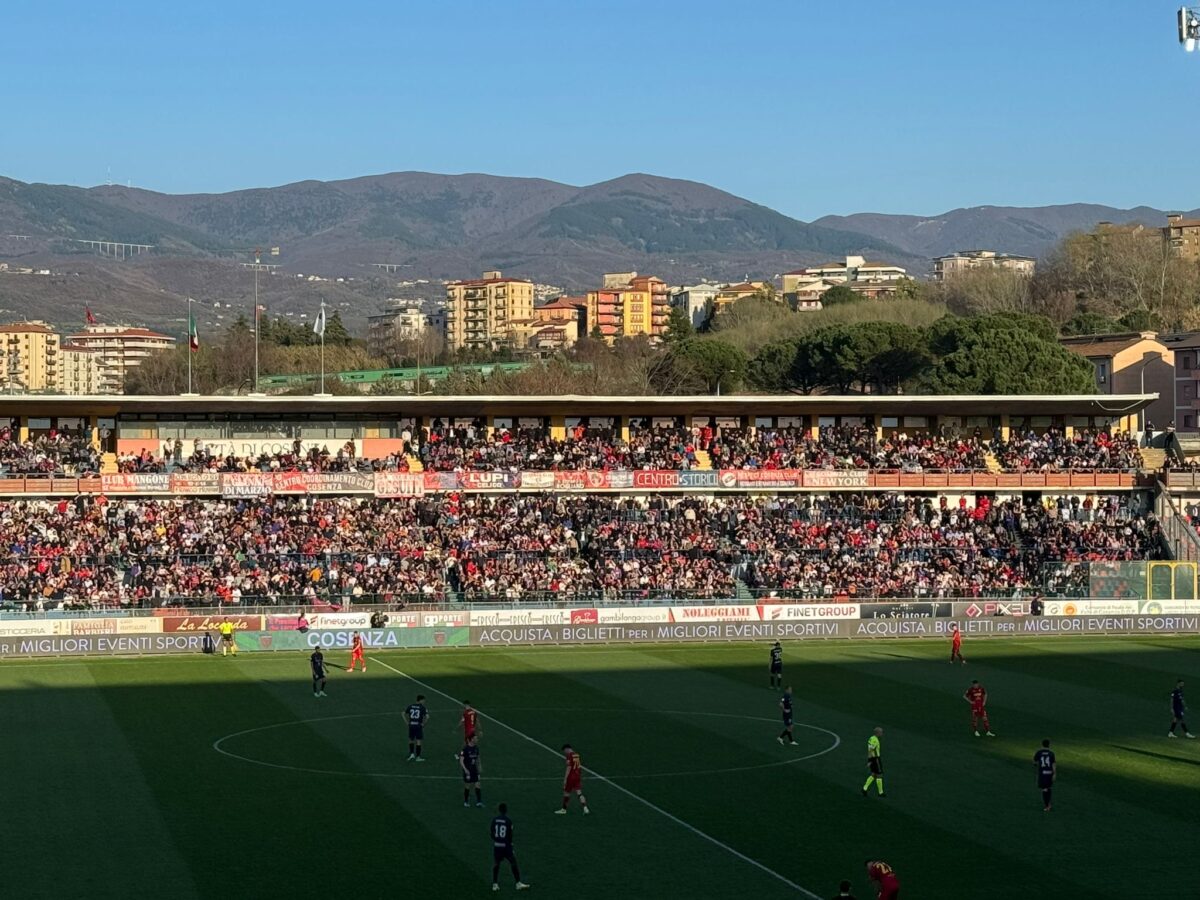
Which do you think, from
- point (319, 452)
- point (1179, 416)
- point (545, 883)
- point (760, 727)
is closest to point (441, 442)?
point (319, 452)

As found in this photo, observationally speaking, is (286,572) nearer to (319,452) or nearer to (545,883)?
(319,452)

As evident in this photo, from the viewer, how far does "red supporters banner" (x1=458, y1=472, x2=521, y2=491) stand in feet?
227

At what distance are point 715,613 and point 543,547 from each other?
8.75 metres

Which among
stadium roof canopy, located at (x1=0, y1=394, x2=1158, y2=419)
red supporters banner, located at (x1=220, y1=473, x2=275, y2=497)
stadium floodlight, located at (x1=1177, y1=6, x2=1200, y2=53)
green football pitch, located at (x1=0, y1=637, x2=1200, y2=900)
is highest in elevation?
stadium floodlight, located at (x1=1177, y1=6, x2=1200, y2=53)

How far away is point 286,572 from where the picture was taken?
60906 millimetres

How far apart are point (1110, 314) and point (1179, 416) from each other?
50.9 meters

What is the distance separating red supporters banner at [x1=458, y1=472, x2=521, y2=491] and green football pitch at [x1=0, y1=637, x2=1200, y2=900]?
18587mm

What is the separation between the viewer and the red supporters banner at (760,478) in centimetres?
7106

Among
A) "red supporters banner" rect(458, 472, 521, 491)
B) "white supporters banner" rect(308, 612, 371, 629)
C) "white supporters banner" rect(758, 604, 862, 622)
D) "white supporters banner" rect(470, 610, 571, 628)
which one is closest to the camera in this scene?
"white supporters banner" rect(308, 612, 371, 629)

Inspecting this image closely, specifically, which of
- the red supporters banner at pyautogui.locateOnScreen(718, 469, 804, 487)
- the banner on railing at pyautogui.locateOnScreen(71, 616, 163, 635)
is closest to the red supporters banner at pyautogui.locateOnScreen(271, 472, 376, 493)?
the banner on railing at pyautogui.locateOnScreen(71, 616, 163, 635)

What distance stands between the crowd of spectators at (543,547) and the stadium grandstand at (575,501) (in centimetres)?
12

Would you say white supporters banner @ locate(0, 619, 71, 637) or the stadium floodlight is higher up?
the stadium floodlight

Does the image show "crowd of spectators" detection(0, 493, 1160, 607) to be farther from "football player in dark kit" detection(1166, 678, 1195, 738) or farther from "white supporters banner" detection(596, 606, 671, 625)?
"football player in dark kit" detection(1166, 678, 1195, 738)

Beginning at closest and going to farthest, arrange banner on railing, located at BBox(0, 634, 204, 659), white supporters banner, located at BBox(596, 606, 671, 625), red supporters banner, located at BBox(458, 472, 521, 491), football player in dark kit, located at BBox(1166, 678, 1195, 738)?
football player in dark kit, located at BBox(1166, 678, 1195, 738) < banner on railing, located at BBox(0, 634, 204, 659) < white supporters banner, located at BBox(596, 606, 671, 625) < red supporters banner, located at BBox(458, 472, 521, 491)
